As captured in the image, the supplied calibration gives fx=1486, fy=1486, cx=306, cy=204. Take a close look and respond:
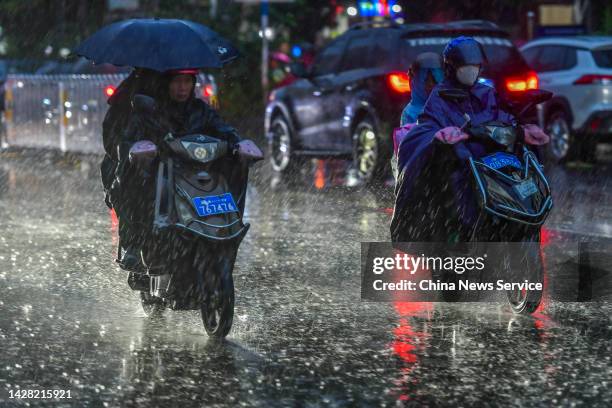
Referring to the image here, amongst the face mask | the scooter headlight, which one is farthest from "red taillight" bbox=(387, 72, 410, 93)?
the scooter headlight

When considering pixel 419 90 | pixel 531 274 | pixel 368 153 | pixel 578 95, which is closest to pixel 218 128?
pixel 531 274

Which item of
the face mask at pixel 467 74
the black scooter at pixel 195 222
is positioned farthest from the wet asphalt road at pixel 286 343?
the face mask at pixel 467 74

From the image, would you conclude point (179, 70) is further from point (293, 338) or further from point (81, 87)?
point (81, 87)

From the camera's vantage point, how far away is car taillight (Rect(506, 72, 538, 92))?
16.7 m

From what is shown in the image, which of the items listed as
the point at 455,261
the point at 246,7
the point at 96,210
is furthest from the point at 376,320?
the point at 246,7

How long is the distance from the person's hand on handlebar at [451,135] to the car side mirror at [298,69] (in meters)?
9.07

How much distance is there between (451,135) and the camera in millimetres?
7711

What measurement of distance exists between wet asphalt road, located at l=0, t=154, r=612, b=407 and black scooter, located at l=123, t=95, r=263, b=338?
0.77 feet

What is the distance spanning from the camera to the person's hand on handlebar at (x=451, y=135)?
303 inches

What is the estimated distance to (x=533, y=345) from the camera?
281 inches

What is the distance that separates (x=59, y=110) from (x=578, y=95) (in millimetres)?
8675

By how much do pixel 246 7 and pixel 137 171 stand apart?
31.3 metres

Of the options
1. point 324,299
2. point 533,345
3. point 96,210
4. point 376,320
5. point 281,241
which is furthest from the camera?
point 96,210

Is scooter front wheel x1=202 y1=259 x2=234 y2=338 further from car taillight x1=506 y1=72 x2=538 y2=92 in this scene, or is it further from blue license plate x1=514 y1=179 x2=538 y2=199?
car taillight x1=506 y1=72 x2=538 y2=92
